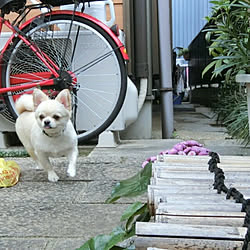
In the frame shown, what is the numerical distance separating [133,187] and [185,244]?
595mm

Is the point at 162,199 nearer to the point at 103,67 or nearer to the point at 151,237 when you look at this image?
the point at 151,237

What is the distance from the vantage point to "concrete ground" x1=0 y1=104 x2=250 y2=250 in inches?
51.6

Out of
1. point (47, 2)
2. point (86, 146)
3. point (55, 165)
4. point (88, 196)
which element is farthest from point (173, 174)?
point (86, 146)

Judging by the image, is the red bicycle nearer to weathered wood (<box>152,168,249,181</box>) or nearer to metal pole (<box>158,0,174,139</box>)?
metal pole (<box>158,0,174,139</box>)

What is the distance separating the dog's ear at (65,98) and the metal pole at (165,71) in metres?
1.55

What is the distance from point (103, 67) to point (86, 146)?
63 centimetres

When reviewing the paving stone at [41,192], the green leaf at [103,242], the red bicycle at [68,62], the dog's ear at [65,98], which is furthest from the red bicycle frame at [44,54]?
the green leaf at [103,242]

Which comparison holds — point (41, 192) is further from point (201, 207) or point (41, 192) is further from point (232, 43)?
point (201, 207)

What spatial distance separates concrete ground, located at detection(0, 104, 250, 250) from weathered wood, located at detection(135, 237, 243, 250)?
68 cm

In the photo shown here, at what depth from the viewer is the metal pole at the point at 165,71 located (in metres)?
3.48

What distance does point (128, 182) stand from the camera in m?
1.24

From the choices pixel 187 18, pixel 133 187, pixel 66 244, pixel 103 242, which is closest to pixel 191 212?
pixel 103 242


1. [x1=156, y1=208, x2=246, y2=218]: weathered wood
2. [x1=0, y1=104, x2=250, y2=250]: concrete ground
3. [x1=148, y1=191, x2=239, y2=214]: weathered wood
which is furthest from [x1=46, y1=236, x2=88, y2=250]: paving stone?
[x1=156, y1=208, x2=246, y2=218]: weathered wood

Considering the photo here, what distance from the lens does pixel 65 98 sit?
2049 mm
